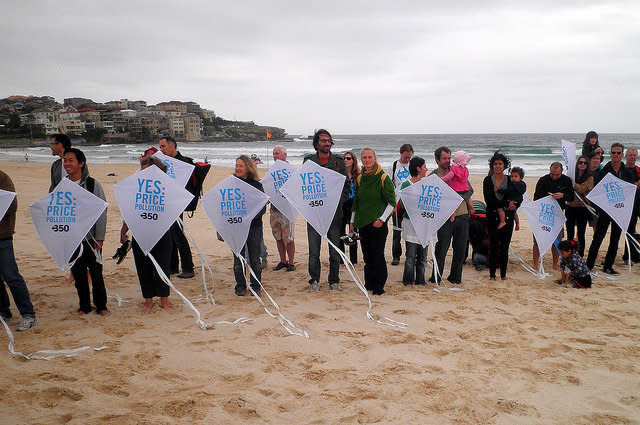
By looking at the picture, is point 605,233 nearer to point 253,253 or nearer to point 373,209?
point 373,209

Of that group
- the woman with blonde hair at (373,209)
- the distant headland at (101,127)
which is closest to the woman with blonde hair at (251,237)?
the woman with blonde hair at (373,209)

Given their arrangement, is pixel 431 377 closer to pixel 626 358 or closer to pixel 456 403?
pixel 456 403

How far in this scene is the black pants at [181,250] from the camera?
5.73 metres

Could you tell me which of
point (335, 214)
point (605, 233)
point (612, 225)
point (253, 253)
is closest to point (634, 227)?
point (612, 225)

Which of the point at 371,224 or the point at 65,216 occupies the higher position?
the point at 65,216

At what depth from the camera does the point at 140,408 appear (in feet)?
9.15

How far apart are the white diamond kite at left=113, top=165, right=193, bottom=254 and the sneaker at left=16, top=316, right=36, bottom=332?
1.32 metres

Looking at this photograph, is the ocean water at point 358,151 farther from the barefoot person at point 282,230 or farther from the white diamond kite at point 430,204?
the white diamond kite at point 430,204

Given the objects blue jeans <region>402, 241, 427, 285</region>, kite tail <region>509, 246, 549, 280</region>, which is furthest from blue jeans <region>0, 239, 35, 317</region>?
kite tail <region>509, 246, 549, 280</region>

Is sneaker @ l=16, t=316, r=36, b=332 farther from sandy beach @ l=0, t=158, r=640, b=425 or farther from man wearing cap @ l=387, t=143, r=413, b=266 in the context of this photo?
man wearing cap @ l=387, t=143, r=413, b=266

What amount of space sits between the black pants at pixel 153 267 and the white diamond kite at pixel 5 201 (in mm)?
1198

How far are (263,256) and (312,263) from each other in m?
1.35

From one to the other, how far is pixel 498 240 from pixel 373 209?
7.17ft

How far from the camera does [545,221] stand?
6.26m
